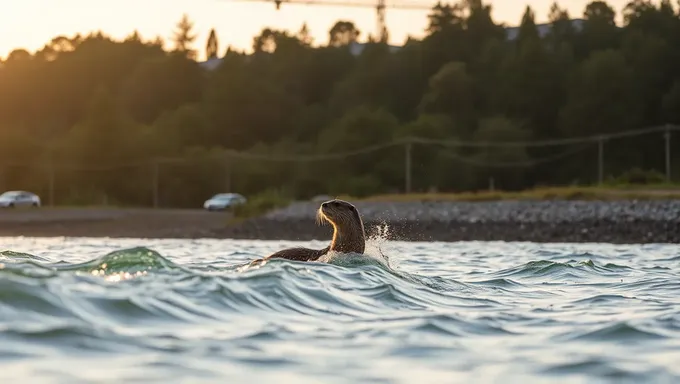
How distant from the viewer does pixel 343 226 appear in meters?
14.0

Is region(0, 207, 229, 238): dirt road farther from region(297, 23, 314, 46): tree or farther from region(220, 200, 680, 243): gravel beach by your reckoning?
region(297, 23, 314, 46): tree

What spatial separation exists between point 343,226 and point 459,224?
21492 mm

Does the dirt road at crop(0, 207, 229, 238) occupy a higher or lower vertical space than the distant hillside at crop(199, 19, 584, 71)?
lower

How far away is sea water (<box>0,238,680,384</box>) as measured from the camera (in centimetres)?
658

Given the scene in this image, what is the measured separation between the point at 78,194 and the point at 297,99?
52136 mm

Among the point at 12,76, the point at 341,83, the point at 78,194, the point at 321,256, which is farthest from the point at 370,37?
the point at 321,256

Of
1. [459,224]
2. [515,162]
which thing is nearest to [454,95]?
[515,162]

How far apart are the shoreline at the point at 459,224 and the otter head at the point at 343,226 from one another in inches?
670

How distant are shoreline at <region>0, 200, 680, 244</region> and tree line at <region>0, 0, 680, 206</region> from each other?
25.5 m

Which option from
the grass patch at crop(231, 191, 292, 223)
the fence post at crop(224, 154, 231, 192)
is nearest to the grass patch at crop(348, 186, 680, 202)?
the grass patch at crop(231, 191, 292, 223)

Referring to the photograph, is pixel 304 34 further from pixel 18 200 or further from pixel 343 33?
pixel 18 200

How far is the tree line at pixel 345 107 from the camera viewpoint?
86.1 metres

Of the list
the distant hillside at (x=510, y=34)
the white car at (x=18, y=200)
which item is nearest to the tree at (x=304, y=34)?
the distant hillside at (x=510, y=34)

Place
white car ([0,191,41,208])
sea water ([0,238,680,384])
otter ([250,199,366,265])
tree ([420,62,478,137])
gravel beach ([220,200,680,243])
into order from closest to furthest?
sea water ([0,238,680,384]) → otter ([250,199,366,265]) → gravel beach ([220,200,680,243]) → white car ([0,191,41,208]) → tree ([420,62,478,137])
